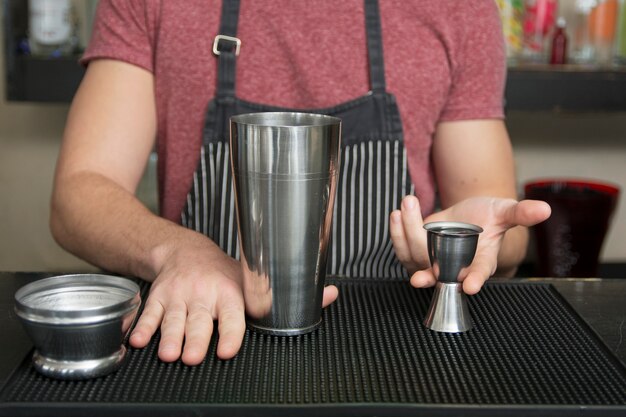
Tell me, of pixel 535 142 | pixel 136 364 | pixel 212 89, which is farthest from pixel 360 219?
pixel 535 142

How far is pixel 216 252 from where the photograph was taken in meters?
1.09

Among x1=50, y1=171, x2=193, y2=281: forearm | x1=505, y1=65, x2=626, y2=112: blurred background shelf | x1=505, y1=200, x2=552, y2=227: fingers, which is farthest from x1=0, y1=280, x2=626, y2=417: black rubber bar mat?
x1=505, y1=65, x2=626, y2=112: blurred background shelf

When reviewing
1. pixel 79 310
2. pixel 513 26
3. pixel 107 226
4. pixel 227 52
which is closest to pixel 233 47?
pixel 227 52

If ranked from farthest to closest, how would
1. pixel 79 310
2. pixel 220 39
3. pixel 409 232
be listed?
1. pixel 220 39
2. pixel 409 232
3. pixel 79 310

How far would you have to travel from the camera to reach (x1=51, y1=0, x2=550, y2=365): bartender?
1.48 meters

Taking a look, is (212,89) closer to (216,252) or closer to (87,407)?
(216,252)

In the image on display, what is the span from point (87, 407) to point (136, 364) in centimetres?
10

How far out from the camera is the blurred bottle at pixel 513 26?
255 cm

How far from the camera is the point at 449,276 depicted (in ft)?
3.07

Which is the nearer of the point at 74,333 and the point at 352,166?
the point at 74,333

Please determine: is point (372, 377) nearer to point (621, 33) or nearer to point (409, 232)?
point (409, 232)

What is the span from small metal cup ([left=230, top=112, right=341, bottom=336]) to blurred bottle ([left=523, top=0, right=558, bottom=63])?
5.93 ft

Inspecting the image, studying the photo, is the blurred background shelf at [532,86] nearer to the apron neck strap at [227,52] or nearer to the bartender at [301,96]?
the bartender at [301,96]

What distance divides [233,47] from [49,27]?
1.12 m
